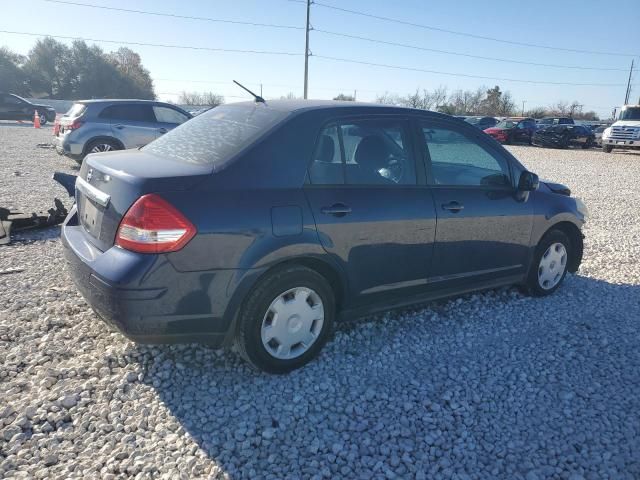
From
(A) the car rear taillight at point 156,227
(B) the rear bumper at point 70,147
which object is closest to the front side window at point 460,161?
(A) the car rear taillight at point 156,227

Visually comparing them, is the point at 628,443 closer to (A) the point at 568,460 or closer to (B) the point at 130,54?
(A) the point at 568,460

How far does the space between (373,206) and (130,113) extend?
30.4ft

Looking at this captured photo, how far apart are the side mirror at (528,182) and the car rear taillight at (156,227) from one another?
289cm

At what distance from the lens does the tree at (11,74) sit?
4709 centimetres

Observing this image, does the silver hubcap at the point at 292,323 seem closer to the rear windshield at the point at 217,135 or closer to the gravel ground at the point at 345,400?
the gravel ground at the point at 345,400

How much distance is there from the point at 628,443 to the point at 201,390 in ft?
8.02

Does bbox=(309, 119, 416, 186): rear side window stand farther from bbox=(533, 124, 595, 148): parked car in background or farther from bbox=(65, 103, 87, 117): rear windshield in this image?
bbox=(533, 124, 595, 148): parked car in background

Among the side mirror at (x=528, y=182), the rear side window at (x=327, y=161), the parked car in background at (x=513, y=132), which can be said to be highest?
the parked car in background at (x=513, y=132)

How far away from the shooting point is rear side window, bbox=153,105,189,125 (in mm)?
11047

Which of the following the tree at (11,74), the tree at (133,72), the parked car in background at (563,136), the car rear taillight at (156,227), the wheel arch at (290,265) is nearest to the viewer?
the car rear taillight at (156,227)

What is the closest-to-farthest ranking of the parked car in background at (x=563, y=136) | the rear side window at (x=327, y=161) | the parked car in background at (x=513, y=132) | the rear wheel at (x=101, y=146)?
the rear side window at (x=327, y=161), the rear wheel at (x=101, y=146), the parked car in background at (x=563, y=136), the parked car in background at (x=513, y=132)

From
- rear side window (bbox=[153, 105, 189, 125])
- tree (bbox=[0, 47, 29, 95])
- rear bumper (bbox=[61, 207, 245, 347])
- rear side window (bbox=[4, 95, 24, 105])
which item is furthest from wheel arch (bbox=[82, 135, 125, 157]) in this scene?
tree (bbox=[0, 47, 29, 95])

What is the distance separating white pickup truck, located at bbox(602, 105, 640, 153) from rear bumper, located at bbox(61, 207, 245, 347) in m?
25.8

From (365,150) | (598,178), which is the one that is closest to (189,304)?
(365,150)
